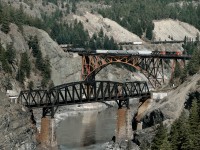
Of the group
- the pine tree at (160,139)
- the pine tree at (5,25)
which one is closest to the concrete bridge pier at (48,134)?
the pine tree at (160,139)

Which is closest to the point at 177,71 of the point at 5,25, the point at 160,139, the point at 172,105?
the point at 172,105

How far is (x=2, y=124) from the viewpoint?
286ft

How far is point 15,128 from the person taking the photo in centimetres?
9150

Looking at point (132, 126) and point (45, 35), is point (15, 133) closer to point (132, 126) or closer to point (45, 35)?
point (132, 126)

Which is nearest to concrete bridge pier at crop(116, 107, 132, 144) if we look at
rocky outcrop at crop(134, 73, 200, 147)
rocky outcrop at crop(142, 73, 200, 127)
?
rocky outcrop at crop(134, 73, 200, 147)

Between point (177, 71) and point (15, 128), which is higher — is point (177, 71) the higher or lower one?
the higher one

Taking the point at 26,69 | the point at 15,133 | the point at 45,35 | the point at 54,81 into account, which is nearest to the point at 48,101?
the point at 15,133

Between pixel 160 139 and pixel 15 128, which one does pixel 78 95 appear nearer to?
pixel 15 128

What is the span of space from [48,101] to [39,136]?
349 inches

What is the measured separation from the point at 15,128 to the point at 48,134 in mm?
14378

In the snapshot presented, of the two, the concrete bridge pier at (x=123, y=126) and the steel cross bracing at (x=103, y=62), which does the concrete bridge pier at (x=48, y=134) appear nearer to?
the concrete bridge pier at (x=123, y=126)

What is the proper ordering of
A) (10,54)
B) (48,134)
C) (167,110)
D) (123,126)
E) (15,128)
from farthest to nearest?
1. (10,54)
2. (123,126)
3. (167,110)
4. (48,134)
5. (15,128)

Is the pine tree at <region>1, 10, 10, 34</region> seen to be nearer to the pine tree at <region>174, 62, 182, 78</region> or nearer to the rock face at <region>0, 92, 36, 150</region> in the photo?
the pine tree at <region>174, 62, 182, 78</region>

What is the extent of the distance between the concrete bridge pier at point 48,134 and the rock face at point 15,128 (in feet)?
13.4
